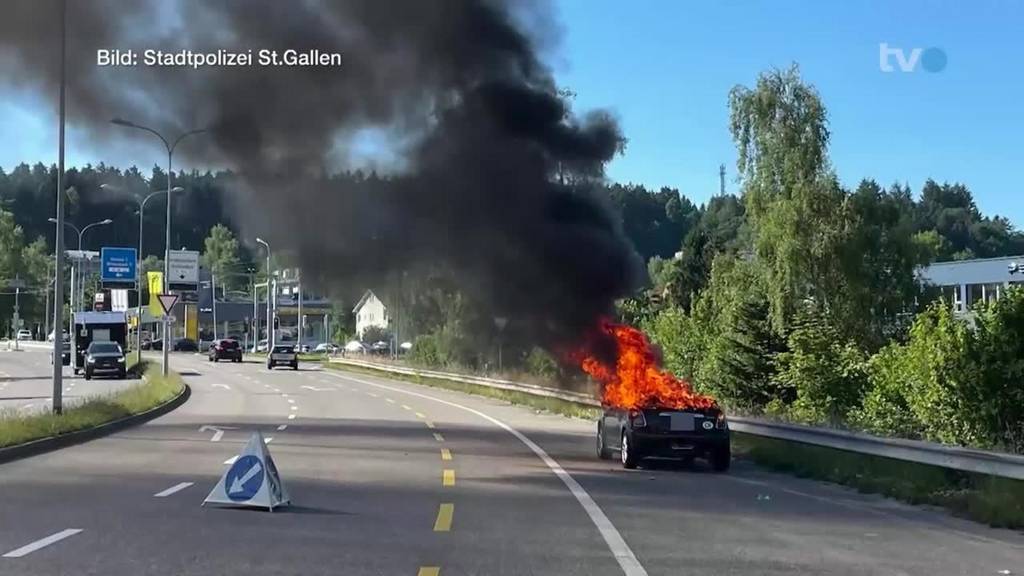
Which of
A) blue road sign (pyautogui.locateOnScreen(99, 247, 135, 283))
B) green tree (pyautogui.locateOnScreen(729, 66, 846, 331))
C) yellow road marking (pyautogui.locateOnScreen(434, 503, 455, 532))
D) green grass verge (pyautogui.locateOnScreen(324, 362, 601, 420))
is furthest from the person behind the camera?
blue road sign (pyautogui.locateOnScreen(99, 247, 135, 283))

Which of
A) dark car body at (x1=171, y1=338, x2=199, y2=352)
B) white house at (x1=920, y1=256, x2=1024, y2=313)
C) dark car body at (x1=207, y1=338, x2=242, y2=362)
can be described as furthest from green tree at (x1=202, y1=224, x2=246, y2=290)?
white house at (x1=920, y1=256, x2=1024, y2=313)

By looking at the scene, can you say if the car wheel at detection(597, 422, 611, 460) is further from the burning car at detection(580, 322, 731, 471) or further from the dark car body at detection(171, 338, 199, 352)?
the dark car body at detection(171, 338, 199, 352)

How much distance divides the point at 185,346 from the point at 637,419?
102150mm

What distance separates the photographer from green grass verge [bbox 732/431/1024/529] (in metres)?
12.2

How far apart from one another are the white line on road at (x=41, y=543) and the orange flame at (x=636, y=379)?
30.7ft

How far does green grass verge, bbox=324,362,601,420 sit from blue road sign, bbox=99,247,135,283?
1618cm

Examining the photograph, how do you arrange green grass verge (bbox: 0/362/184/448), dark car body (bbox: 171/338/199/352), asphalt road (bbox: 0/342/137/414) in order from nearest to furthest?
green grass verge (bbox: 0/362/184/448) → asphalt road (bbox: 0/342/137/414) → dark car body (bbox: 171/338/199/352)

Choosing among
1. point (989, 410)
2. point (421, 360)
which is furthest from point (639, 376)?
point (421, 360)

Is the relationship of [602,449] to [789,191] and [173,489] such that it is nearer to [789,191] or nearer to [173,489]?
[173,489]

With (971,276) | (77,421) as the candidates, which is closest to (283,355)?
(971,276)

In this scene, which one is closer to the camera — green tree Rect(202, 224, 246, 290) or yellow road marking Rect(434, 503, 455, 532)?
Answer: yellow road marking Rect(434, 503, 455, 532)

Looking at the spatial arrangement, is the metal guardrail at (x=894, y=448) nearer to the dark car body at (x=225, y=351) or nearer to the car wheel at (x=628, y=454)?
the car wheel at (x=628, y=454)

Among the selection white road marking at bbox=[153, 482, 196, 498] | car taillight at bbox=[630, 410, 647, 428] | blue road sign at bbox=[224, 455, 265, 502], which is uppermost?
car taillight at bbox=[630, 410, 647, 428]

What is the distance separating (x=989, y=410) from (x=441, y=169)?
11568mm
